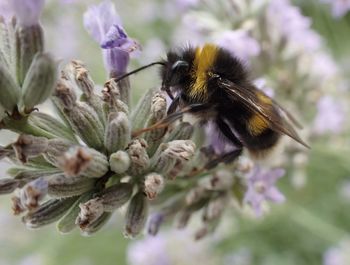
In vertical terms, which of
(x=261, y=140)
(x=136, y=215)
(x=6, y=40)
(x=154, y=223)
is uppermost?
(x=6, y=40)

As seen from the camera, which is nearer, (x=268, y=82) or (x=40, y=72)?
(x=40, y=72)

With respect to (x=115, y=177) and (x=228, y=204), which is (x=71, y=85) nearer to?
(x=115, y=177)

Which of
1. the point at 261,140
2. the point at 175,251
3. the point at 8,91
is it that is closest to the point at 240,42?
Result: the point at 261,140

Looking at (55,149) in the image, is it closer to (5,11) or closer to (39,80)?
(39,80)

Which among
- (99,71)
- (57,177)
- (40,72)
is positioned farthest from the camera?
(99,71)

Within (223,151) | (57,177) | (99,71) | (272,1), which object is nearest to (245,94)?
(223,151)

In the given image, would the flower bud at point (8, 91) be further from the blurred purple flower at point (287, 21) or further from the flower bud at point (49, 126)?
the blurred purple flower at point (287, 21)
